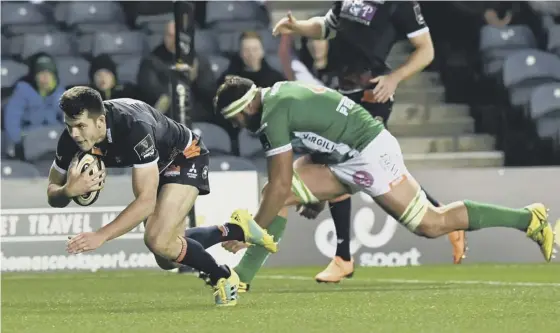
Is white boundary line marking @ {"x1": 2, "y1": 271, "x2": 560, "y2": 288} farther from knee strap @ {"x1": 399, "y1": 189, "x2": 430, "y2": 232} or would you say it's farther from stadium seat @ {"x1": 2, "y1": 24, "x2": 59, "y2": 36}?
stadium seat @ {"x1": 2, "y1": 24, "x2": 59, "y2": 36}

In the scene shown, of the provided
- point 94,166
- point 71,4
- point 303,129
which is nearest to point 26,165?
point 71,4

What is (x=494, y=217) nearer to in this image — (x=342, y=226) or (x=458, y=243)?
(x=342, y=226)

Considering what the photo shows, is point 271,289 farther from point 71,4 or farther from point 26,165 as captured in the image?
point 71,4

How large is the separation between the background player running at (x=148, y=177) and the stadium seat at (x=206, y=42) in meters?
6.68

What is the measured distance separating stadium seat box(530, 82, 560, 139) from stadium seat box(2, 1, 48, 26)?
5861 millimetres

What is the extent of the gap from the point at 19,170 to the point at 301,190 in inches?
192

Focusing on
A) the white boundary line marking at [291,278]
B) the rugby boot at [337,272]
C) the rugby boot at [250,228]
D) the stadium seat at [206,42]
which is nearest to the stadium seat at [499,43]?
the stadium seat at [206,42]

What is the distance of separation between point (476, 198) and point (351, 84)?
2.81 metres

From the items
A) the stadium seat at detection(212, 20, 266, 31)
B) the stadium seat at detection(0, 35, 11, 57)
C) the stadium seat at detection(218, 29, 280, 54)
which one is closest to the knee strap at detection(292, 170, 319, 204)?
the stadium seat at detection(218, 29, 280, 54)

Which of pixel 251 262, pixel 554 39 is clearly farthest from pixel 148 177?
pixel 554 39

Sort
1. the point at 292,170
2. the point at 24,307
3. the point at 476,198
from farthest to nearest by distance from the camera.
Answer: the point at 476,198 → the point at 292,170 → the point at 24,307

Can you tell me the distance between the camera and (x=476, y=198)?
12.3 meters

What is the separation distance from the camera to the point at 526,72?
13945mm

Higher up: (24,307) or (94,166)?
(94,166)
